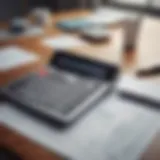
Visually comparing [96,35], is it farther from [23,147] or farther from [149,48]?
[23,147]

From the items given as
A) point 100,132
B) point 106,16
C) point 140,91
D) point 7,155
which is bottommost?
point 7,155

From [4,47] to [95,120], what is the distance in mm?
716

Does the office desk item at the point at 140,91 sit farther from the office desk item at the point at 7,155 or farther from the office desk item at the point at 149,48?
the office desk item at the point at 7,155

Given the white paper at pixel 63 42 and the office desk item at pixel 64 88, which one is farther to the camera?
the white paper at pixel 63 42

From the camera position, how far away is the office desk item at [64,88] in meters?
0.84

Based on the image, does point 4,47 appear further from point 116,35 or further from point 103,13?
point 103,13

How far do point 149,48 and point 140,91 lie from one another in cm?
50

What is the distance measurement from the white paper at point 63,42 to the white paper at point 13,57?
0.15 meters

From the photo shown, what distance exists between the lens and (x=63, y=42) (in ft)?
4.84

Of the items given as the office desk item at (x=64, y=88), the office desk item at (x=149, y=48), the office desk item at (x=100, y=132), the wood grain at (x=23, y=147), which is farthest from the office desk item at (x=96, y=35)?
the wood grain at (x=23, y=147)

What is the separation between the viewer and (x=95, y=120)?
0.83m

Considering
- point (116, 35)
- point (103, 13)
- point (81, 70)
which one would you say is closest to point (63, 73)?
point (81, 70)

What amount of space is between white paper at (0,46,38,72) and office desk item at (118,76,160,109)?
395mm

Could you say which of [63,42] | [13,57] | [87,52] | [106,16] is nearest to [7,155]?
[13,57]
